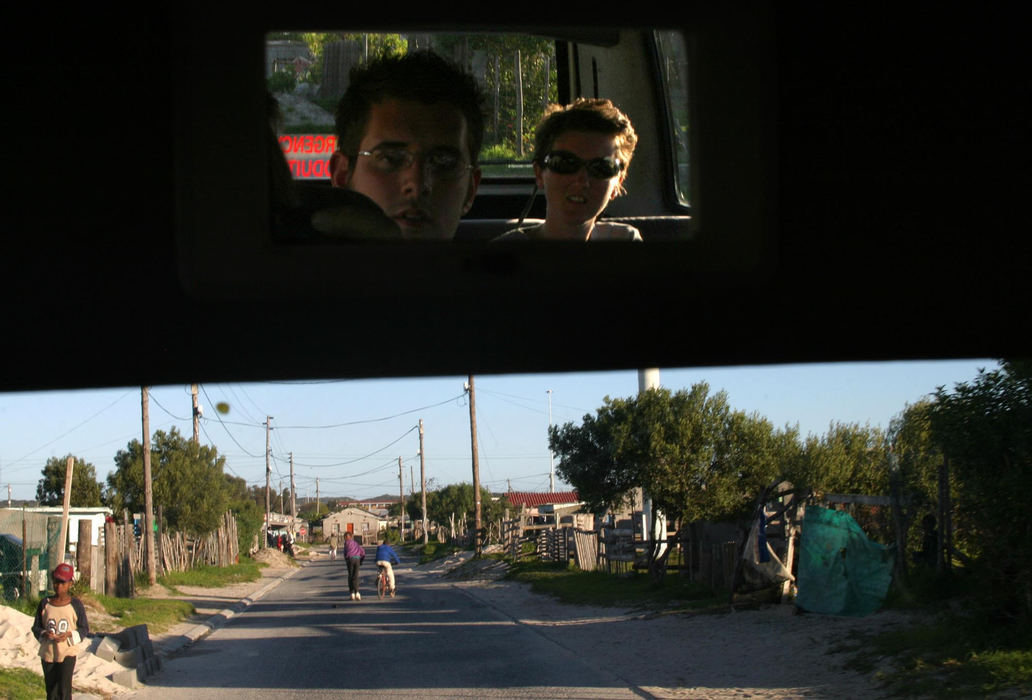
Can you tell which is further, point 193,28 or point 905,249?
point 905,249

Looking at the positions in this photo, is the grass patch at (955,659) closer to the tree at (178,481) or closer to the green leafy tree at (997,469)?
the green leafy tree at (997,469)

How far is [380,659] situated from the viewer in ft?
56.2

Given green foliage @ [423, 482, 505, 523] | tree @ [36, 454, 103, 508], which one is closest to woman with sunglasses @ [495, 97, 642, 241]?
tree @ [36, 454, 103, 508]

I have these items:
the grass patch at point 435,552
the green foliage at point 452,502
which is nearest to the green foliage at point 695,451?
the grass patch at point 435,552

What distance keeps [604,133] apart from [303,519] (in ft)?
461

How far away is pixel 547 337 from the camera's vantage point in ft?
8.50

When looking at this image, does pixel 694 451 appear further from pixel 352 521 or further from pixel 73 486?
pixel 352 521

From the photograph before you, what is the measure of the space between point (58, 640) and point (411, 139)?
36.7 ft

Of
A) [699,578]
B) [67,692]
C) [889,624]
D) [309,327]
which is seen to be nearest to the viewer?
[309,327]

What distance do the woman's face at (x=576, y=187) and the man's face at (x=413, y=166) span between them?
0.88 ft

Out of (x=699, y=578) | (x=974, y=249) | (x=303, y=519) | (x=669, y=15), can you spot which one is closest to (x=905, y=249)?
(x=974, y=249)

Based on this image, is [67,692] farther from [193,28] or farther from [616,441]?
[616,441]

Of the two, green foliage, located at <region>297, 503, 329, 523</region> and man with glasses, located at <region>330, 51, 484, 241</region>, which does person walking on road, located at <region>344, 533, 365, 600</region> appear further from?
green foliage, located at <region>297, 503, 329, 523</region>

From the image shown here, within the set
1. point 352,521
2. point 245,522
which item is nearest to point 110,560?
point 245,522
